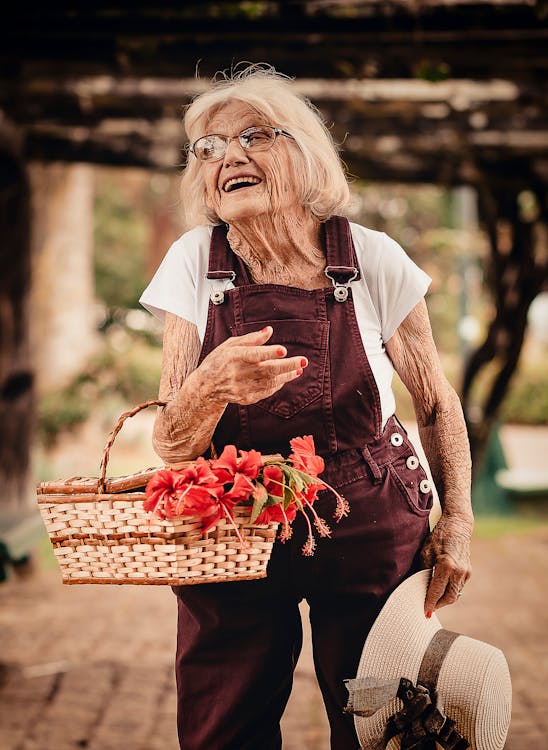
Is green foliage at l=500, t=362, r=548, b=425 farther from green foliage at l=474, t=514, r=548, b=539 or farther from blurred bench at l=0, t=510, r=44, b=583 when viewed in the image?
blurred bench at l=0, t=510, r=44, b=583

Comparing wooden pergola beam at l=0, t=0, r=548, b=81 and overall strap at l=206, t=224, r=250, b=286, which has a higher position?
wooden pergola beam at l=0, t=0, r=548, b=81

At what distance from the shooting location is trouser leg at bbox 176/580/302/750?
7.31 feet

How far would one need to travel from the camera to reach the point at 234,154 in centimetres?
215

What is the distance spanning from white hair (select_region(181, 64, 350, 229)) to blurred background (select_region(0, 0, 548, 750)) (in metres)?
0.41

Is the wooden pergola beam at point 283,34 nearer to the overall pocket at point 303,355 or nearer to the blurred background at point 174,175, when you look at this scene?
the blurred background at point 174,175

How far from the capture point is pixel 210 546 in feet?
6.49

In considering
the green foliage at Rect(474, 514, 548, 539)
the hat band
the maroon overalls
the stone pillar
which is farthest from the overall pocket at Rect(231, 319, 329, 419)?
the stone pillar

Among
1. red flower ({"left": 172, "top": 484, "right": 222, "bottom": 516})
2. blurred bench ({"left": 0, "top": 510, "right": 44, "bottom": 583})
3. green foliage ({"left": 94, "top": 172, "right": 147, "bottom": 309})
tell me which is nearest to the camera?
red flower ({"left": 172, "top": 484, "right": 222, "bottom": 516})

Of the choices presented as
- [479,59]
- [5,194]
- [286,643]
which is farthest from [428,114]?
[286,643]

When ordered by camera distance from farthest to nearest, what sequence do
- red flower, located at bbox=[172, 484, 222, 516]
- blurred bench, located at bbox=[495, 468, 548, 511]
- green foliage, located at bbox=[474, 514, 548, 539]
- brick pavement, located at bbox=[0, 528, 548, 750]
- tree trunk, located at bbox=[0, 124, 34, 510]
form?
blurred bench, located at bbox=[495, 468, 548, 511] < green foliage, located at bbox=[474, 514, 548, 539] < tree trunk, located at bbox=[0, 124, 34, 510] < brick pavement, located at bbox=[0, 528, 548, 750] < red flower, located at bbox=[172, 484, 222, 516]

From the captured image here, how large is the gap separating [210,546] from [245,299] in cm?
57

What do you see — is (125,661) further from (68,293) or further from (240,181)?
(68,293)

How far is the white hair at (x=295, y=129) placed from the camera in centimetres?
218

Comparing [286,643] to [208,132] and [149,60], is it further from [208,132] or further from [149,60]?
[149,60]
